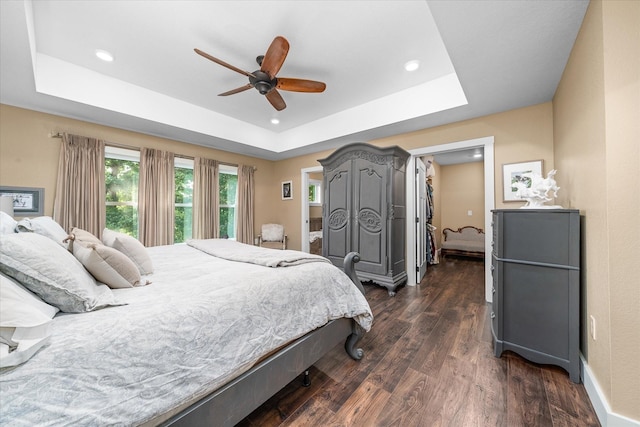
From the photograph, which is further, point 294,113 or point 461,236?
point 461,236

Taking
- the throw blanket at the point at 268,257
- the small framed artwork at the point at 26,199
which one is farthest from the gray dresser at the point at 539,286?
the small framed artwork at the point at 26,199

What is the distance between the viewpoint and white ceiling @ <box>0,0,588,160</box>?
177 centimetres

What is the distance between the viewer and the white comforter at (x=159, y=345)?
0.70 m

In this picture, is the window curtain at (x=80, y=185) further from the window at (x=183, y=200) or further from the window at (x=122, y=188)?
the window at (x=183, y=200)

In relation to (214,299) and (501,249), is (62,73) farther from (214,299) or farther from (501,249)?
(501,249)

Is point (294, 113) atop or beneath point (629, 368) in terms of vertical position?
atop

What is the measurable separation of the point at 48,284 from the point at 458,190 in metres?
7.20

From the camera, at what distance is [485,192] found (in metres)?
3.02

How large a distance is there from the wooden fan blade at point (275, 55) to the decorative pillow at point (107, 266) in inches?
71.1

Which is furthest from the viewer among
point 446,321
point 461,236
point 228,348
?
point 461,236

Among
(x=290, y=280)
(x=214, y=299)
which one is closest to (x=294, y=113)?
(x=290, y=280)

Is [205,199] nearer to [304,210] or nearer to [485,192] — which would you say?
[304,210]

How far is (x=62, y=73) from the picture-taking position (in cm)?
259

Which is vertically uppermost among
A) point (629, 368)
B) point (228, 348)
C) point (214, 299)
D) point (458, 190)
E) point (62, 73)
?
point (62, 73)
